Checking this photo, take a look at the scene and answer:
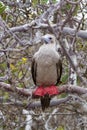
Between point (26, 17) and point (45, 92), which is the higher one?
point (26, 17)

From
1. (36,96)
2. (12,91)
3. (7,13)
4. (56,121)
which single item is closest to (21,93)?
(12,91)

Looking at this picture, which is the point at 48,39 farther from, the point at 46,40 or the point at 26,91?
the point at 26,91

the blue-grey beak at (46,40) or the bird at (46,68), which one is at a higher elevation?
the blue-grey beak at (46,40)

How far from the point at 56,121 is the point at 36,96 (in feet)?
10.9

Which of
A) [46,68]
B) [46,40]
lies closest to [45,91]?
[46,68]

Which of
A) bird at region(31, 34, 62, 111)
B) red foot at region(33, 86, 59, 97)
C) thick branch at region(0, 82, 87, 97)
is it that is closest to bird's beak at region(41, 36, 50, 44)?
bird at region(31, 34, 62, 111)

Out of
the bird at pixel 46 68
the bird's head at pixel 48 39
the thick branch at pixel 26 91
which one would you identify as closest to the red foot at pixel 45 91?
the bird at pixel 46 68

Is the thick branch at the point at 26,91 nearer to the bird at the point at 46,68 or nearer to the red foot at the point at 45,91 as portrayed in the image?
the red foot at the point at 45,91

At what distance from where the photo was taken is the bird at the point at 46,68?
496 cm

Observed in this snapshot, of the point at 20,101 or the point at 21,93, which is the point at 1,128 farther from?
the point at 21,93

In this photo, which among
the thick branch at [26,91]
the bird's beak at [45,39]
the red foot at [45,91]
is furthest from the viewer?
the bird's beak at [45,39]

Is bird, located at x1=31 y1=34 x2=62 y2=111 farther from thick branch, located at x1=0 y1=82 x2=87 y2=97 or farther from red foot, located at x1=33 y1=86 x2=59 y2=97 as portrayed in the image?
thick branch, located at x1=0 y1=82 x2=87 y2=97

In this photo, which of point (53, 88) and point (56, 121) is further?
point (56, 121)

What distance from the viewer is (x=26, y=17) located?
6.14 m
